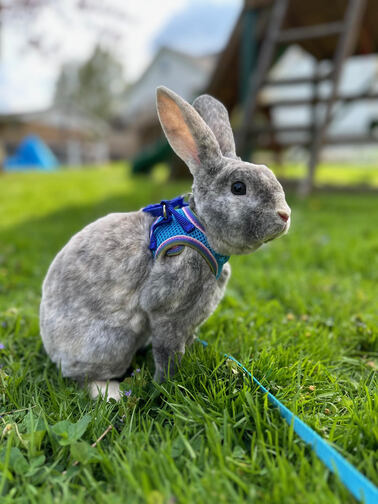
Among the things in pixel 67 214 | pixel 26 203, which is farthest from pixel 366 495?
pixel 26 203

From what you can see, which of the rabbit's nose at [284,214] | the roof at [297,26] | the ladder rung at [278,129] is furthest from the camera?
the roof at [297,26]

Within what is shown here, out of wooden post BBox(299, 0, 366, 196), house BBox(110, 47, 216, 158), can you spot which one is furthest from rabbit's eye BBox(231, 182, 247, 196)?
house BBox(110, 47, 216, 158)

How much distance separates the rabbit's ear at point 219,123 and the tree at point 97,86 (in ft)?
152

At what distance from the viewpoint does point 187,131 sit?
1749 mm

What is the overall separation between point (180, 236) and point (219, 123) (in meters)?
0.57

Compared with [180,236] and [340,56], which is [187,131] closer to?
[180,236]

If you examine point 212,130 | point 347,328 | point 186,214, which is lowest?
point 347,328

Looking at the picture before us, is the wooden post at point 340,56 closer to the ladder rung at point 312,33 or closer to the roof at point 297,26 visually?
the ladder rung at point 312,33

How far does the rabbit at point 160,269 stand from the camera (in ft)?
5.45

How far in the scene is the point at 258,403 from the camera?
155cm

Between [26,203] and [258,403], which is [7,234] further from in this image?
[258,403]

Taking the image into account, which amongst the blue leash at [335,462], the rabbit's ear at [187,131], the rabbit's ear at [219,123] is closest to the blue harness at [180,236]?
the rabbit's ear at [187,131]

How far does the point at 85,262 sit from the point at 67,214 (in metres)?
4.63

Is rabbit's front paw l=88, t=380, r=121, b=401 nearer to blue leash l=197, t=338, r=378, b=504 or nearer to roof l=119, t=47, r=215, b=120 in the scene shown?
blue leash l=197, t=338, r=378, b=504
